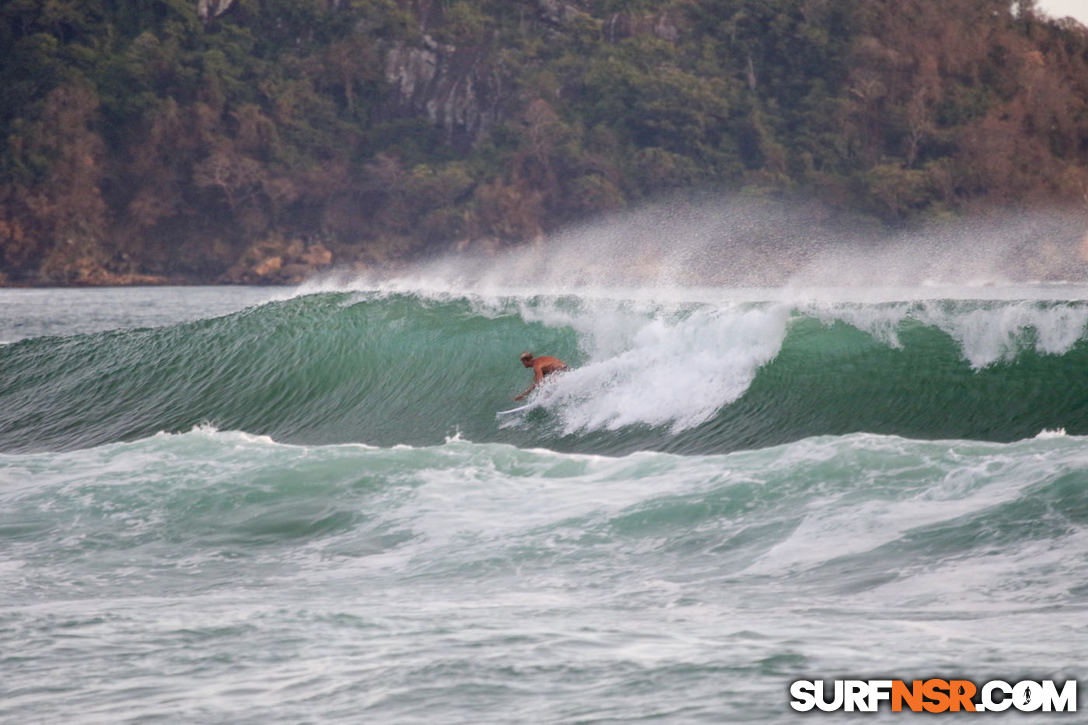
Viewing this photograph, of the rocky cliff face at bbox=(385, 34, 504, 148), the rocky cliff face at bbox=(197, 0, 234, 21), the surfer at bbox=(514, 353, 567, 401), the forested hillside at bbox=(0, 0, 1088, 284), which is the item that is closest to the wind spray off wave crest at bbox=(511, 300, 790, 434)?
the surfer at bbox=(514, 353, 567, 401)

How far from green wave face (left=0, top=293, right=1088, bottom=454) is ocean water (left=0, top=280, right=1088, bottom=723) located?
5 cm

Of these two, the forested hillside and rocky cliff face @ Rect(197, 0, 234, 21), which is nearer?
the forested hillside

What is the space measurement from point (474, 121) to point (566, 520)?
68.6 m

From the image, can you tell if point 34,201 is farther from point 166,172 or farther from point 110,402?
point 110,402

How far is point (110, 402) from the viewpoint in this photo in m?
17.4

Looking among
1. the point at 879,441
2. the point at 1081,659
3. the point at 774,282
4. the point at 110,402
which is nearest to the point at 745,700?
the point at 1081,659

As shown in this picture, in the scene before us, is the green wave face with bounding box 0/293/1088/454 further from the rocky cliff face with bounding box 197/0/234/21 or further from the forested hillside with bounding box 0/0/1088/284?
the rocky cliff face with bounding box 197/0/234/21

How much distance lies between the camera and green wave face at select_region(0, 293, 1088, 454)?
484 inches

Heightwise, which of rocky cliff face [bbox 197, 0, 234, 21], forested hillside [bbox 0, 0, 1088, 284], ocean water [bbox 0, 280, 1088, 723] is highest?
rocky cliff face [bbox 197, 0, 234, 21]

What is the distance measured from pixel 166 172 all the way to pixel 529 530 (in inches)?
2696

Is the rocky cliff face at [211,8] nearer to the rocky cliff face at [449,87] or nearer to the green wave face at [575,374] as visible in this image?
the rocky cliff face at [449,87]
